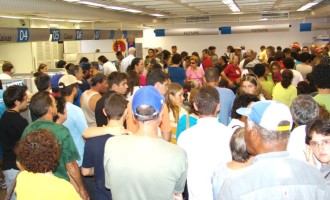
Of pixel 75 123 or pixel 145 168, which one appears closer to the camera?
pixel 145 168

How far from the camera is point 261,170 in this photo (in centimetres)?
146

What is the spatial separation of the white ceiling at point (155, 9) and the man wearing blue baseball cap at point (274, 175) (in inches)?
228

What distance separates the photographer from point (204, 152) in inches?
92.7

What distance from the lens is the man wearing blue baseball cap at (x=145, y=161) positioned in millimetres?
1898

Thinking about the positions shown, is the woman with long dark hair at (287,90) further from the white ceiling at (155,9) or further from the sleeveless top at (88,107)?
the white ceiling at (155,9)

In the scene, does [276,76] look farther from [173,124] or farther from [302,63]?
[173,124]

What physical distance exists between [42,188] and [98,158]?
0.61 meters

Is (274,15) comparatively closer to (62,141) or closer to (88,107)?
(88,107)

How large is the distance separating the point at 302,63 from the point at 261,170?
567 cm

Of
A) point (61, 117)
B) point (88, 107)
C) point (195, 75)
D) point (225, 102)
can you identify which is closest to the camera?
point (61, 117)

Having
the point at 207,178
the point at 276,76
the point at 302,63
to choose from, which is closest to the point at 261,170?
the point at 207,178

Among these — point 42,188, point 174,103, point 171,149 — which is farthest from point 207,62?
point 42,188

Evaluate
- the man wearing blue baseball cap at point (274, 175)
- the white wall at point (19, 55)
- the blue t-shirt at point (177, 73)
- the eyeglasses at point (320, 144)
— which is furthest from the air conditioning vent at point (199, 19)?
the man wearing blue baseball cap at point (274, 175)

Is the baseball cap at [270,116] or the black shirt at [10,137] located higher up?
the baseball cap at [270,116]
